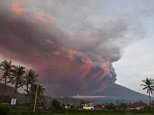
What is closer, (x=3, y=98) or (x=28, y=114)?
(x=28, y=114)

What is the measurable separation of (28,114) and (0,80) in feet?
110

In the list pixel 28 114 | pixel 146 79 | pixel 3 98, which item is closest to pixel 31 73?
pixel 3 98

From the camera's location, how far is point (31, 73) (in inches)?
4281

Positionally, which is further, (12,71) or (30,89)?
(30,89)

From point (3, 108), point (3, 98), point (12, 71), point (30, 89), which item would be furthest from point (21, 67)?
point (3, 108)

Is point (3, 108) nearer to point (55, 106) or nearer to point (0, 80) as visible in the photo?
point (0, 80)

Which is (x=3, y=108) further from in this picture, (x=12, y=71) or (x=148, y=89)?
(x=148, y=89)

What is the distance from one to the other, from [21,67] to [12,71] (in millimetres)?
4496

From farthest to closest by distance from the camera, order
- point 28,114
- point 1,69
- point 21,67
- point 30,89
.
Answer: point 30,89, point 21,67, point 1,69, point 28,114

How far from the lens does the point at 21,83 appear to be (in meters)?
101

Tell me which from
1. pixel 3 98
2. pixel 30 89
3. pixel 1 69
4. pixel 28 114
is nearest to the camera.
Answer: pixel 28 114

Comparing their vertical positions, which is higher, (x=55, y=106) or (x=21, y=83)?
(x=21, y=83)

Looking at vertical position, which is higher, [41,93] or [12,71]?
[12,71]

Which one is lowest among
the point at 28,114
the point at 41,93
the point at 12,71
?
the point at 28,114
